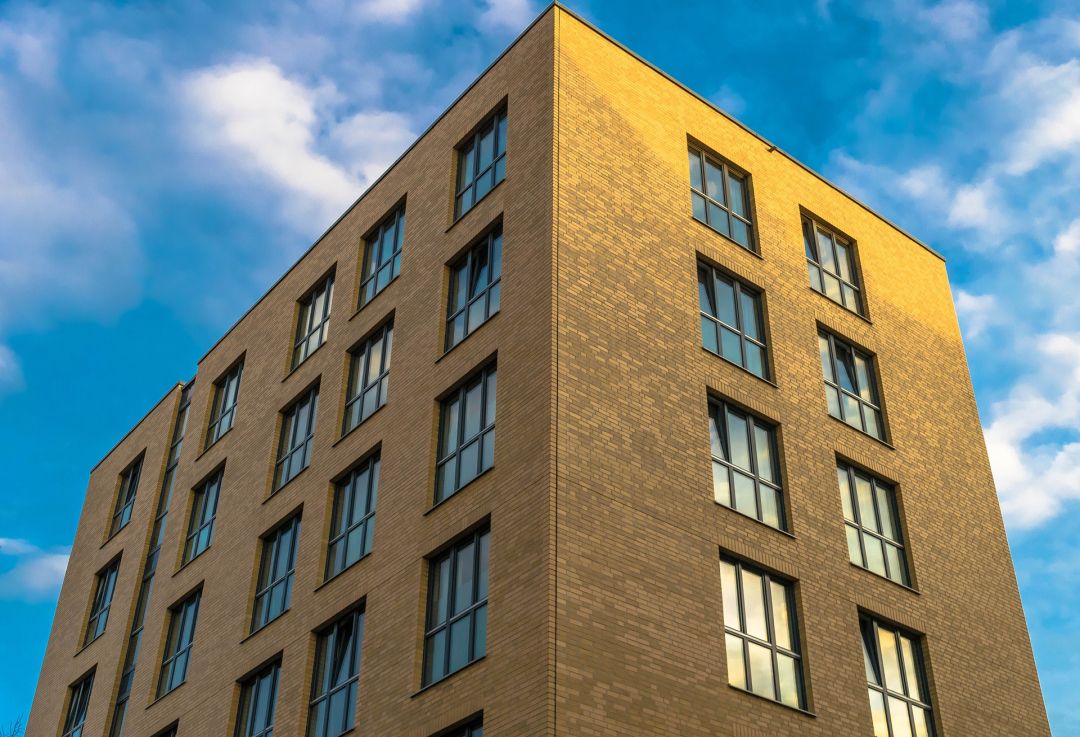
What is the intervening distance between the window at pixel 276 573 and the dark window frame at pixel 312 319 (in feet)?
15.8

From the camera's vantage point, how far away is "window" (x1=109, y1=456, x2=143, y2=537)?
127 ft

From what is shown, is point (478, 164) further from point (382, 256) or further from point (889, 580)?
point (889, 580)

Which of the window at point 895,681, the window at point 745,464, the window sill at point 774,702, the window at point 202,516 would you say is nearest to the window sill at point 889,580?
the window at point 895,681

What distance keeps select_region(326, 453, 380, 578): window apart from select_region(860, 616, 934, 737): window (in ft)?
33.2

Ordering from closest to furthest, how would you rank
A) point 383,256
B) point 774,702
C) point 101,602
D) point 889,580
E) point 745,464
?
point 774,702, point 745,464, point 889,580, point 383,256, point 101,602

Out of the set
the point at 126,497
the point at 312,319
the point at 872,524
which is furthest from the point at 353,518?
the point at 126,497

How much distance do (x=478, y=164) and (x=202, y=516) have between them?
508 inches

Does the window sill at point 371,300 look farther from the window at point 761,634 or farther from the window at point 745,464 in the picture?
the window at point 761,634

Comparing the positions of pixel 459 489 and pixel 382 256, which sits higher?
pixel 382 256

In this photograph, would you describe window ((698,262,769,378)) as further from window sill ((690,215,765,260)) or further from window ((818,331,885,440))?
window ((818,331,885,440))

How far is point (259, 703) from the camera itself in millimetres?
26312

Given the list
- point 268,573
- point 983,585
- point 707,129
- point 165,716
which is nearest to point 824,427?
point 983,585

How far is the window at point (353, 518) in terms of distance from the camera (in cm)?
2555

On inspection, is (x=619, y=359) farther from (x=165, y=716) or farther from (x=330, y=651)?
(x=165, y=716)
